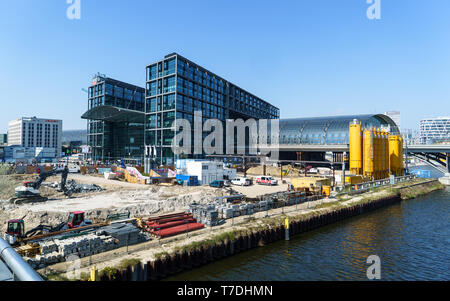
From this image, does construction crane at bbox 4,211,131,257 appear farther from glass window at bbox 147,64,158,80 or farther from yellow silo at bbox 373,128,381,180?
glass window at bbox 147,64,158,80

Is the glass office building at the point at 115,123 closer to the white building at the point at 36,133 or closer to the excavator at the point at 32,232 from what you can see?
the excavator at the point at 32,232

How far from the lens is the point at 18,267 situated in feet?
11.4

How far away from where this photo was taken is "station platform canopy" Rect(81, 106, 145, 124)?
86.5m

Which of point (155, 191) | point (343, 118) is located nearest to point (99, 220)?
point (155, 191)

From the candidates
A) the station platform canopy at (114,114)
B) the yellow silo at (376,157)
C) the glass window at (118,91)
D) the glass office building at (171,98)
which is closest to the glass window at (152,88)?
the glass office building at (171,98)

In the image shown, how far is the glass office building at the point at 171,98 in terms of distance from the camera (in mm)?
80062

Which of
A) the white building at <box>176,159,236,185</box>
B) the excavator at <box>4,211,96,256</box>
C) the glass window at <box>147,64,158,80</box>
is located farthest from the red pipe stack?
the glass window at <box>147,64,158,80</box>

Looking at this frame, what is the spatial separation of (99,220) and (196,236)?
12418 millimetres

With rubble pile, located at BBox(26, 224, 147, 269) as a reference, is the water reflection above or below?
below

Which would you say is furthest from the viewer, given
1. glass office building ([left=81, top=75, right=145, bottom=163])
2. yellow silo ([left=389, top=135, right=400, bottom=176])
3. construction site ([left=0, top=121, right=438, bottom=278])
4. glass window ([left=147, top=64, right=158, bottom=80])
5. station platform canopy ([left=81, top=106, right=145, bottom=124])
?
glass office building ([left=81, top=75, right=145, bottom=163])

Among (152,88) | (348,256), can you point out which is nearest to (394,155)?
(348,256)

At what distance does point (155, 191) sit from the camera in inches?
1729

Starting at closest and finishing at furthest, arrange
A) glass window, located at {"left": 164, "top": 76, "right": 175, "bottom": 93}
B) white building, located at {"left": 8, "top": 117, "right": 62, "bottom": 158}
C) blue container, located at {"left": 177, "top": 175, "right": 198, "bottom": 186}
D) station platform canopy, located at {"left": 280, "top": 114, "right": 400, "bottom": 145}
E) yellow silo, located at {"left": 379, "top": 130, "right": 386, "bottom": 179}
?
blue container, located at {"left": 177, "top": 175, "right": 198, "bottom": 186} → yellow silo, located at {"left": 379, "top": 130, "right": 386, "bottom": 179} → glass window, located at {"left": 164, "top": 76, "right": 175, "bottom": 93} → station platform canopy, located at {"left": 280, "top": 114, "right": 400, "bottom": 145} → white building, located at {"left": 8, "top": 117, "right": 62, "bottom": 158}

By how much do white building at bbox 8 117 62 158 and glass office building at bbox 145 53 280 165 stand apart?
13217 centimetres
